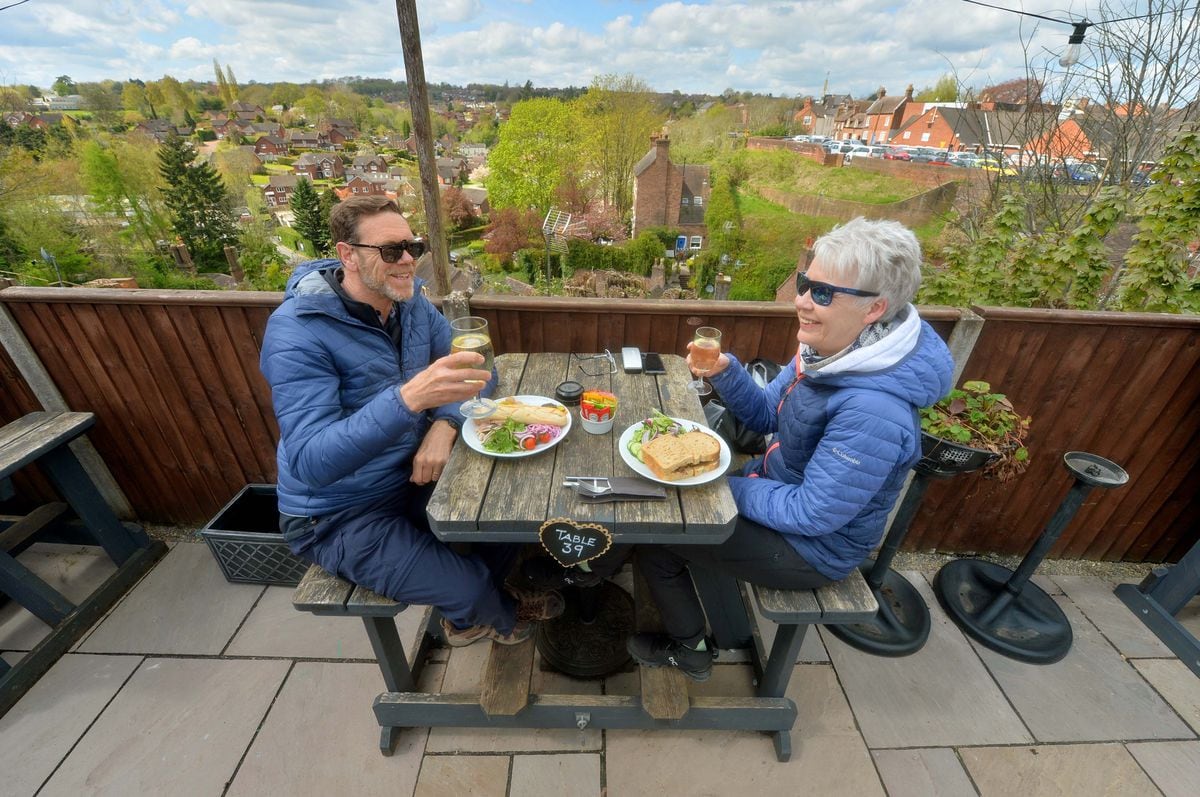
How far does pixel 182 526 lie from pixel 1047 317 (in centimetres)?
544

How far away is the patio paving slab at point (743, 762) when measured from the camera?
2.02m

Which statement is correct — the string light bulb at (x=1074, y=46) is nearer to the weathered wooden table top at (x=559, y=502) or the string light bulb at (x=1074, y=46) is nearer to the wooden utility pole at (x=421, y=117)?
the wooden utility pole at (x=421, y=117)

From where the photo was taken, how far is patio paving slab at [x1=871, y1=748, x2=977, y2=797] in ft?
6.70

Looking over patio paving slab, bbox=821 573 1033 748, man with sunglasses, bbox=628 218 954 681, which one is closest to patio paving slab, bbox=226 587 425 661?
man with sunglasses, bbox=628 218 954 681

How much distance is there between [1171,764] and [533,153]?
117 feet

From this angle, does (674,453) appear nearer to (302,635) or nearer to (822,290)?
(822,290)

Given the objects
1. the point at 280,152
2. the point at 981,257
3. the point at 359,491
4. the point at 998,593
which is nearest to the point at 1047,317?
the point at 981,257

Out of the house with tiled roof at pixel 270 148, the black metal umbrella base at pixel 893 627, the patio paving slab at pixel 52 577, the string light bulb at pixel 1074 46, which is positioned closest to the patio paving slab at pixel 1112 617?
the black metal umbrella base at pixel 893 627

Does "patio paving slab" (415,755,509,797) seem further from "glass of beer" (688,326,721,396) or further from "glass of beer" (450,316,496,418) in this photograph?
"glass of beer" (688,326,721,396)

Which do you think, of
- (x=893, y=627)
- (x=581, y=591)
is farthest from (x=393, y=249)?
(x=893, y=627)

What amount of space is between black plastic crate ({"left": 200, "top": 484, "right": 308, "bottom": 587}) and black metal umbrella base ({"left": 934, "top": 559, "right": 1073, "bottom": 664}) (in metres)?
3.80

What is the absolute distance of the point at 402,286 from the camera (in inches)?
76.0

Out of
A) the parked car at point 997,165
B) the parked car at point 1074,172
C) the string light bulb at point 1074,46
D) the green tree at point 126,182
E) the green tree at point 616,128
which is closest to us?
the string light bulb at point 1074,46

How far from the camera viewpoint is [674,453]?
1.59 m
